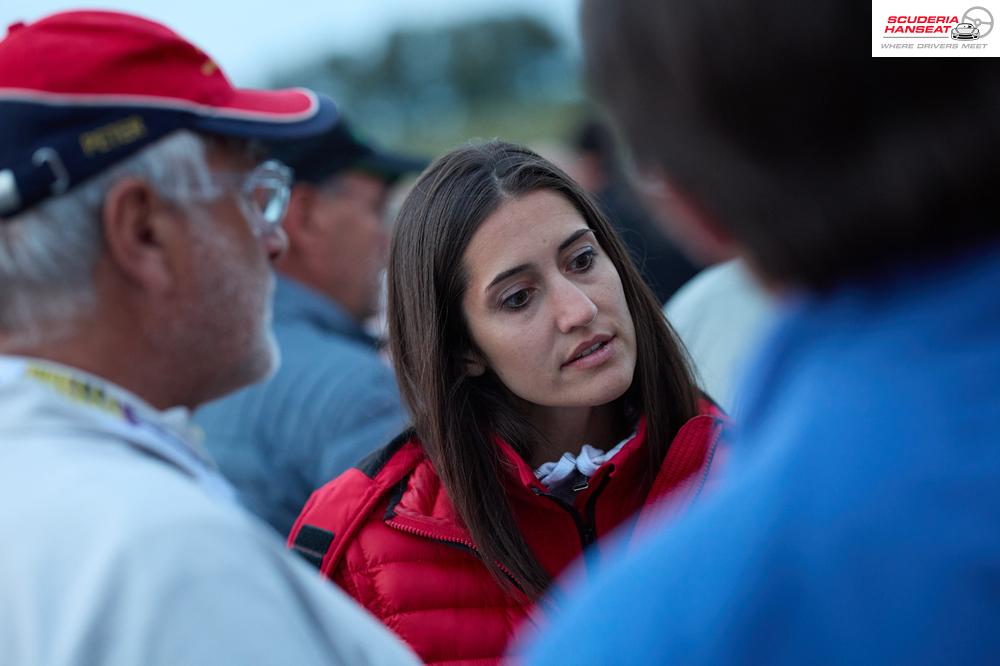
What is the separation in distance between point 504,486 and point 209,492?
1.01 meters

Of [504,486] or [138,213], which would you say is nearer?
[138,213]

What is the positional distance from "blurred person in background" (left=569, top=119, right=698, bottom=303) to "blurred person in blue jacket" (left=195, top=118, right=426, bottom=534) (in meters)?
1.09

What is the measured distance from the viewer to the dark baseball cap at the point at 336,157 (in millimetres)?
3934

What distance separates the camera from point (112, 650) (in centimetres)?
109

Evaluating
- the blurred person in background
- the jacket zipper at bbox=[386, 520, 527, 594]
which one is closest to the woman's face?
the jacket zipper at bbox=[386, 520, 527, 594]

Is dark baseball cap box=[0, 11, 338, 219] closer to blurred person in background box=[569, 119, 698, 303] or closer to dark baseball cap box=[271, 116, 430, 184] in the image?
dark baseball cap box=[271, 116, 430, 184]

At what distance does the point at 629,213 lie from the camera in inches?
209

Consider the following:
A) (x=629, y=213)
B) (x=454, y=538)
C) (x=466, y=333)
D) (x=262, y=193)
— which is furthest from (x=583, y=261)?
(x=629, y=213)

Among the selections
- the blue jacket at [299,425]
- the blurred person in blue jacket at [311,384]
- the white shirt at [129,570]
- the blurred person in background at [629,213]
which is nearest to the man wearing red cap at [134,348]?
the white shirt at [129,570]

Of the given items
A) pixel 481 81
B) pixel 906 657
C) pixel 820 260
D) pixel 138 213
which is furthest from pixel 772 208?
pixel 481 81

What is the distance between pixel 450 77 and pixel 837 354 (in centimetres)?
3047

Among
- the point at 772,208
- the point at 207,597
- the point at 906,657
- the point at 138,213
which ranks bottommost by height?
the point at 207,597

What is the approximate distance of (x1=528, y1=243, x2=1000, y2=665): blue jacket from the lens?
74 cm

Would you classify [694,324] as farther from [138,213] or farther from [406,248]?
[138,213]
